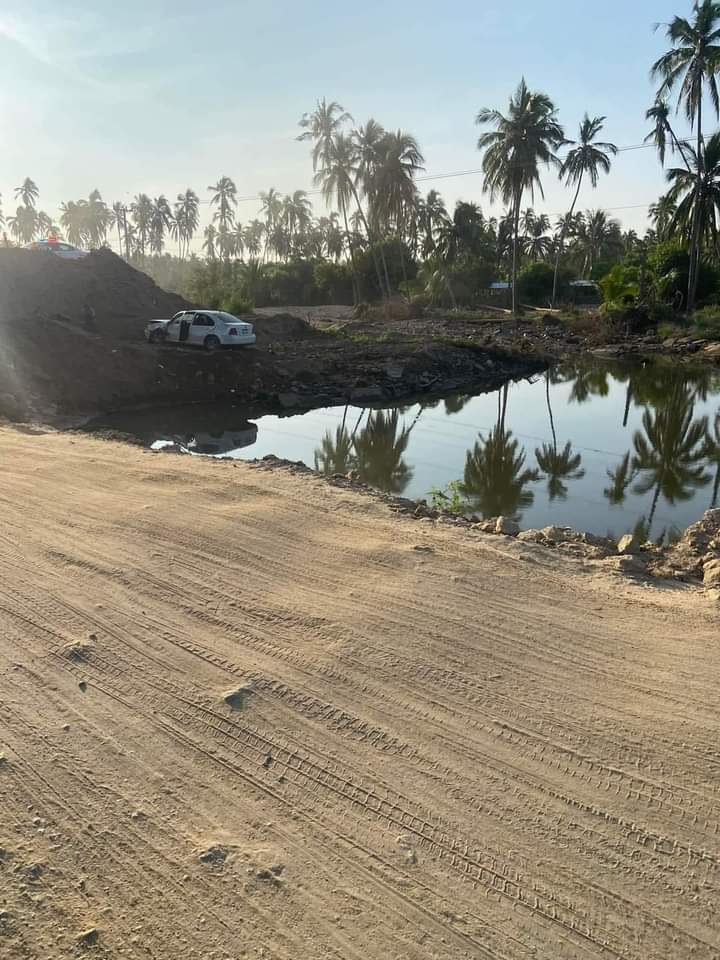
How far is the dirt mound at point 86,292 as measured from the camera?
1183 inches

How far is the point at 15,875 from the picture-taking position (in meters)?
3.44

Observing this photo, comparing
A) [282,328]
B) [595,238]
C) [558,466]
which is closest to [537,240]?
[595,238]

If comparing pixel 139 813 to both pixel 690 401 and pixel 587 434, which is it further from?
pixel 690 401

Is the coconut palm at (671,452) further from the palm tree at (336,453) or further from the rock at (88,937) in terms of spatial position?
the rock at (88,937)

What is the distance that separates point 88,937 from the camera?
10.3ft

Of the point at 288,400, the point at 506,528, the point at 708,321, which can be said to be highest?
the point at 708,321

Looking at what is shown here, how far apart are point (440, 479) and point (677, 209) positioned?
40174 mm

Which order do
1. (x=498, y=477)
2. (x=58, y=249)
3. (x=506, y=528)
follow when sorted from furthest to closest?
(x=58, y=249)
(x=498, y=477)
(x=506, y=528)

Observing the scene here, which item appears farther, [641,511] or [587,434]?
[587,434]

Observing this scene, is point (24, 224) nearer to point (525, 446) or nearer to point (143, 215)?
point (143, 215)

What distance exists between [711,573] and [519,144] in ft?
164

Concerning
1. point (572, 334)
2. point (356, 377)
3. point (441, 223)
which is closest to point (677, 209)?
point (572, 334)

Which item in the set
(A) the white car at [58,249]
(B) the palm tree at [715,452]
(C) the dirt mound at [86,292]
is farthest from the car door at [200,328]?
(B) the palm tree at [715,452]

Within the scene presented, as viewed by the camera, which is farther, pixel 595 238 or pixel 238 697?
pixel 595 238
